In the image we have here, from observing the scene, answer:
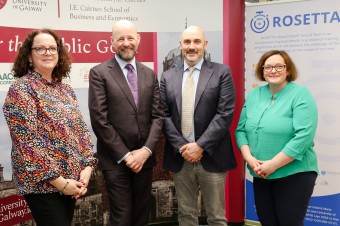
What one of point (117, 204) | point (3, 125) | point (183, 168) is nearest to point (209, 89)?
point (183, 168)

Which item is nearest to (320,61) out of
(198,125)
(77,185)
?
(198,125)

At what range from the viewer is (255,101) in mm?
2557

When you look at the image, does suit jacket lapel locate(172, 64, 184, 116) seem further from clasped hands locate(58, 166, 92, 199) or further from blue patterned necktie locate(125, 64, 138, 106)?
clasped hands locate(58, 166, 92, 199)

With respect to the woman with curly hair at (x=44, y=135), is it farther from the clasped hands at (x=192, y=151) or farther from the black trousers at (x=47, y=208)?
the clasped hands at (x=192, y=151)

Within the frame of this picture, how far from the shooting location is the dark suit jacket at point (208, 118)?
8.64 ft

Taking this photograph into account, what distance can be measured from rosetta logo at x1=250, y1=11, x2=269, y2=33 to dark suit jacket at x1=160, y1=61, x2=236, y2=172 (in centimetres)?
101

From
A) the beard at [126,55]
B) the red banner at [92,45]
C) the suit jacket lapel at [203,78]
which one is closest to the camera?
the beard at [126,55]

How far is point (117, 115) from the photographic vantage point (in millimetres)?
2475

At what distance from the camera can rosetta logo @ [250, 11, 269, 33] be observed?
3503mm

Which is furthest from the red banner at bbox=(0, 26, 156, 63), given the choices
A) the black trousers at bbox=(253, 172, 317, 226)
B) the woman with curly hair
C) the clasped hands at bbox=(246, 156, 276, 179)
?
the black trousers at bbox=(253, 172, 317, 226)

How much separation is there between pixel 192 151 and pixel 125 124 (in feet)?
1.67

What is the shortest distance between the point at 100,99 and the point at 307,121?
4.32 feet

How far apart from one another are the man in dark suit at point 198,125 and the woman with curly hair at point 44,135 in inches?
Answer: 32.2

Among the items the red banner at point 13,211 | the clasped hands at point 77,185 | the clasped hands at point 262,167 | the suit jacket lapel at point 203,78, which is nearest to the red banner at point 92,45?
the suit jacket lapel at point 203,78
